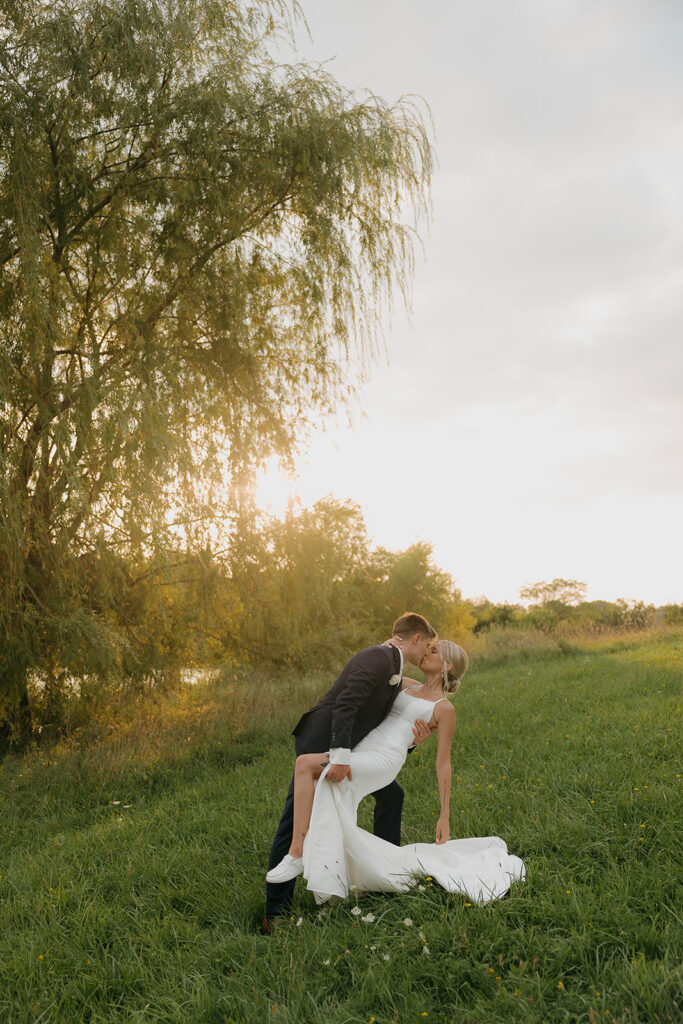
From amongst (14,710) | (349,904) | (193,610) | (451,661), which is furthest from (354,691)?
(14,710)

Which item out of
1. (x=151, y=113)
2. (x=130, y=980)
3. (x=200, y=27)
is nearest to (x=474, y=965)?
(x=130, y=980)

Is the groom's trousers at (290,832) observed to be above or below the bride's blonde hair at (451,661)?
below

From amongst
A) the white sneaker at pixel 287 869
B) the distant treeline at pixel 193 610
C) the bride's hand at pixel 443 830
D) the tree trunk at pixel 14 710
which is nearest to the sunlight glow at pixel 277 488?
the distant treeline at pixel 193 610

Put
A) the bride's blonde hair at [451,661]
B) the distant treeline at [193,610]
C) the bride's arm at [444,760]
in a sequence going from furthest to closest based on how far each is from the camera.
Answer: the distant treeline at [193,610] → the bride's blonde hair at [451,661] → the bride's arm at [444,760]

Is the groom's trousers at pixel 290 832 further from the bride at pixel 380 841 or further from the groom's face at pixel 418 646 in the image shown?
the groom's face at pixel 418 646

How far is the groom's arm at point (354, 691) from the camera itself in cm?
410

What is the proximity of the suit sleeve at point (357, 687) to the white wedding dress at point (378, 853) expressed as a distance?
0.24m

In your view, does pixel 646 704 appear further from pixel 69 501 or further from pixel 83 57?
pixel 83 57

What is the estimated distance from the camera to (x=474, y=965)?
132 inches

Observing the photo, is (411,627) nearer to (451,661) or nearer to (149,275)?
(451,661)

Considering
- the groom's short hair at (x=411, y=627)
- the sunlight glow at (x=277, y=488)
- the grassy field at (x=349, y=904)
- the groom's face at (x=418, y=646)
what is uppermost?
the sunlight glow at (x=277, y=488)

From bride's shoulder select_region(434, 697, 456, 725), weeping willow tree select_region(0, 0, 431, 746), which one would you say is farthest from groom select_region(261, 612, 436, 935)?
weeping willow tree select_region(0, 0, 431, 746)

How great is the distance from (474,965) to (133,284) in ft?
27.8

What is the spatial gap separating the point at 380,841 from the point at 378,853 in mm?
A: 75
